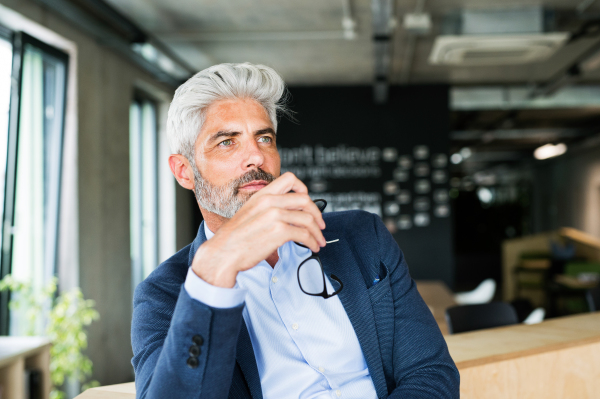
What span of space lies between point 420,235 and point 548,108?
3791mm

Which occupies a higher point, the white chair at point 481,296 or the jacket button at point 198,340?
the jacket button at point 198,340

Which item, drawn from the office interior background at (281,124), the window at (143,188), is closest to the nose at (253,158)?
the office interior background at (281,124)

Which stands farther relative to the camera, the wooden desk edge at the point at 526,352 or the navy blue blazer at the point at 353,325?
the wooden desk edge at the point at 526,352

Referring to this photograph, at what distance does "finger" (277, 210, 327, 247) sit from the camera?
92 centimetres

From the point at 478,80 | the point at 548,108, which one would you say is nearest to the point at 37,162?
the point at 478,80

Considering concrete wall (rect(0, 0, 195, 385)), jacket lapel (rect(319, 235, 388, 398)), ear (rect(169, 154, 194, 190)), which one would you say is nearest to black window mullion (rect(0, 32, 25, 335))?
concrete wall (rect(0, 0, 195, 385))

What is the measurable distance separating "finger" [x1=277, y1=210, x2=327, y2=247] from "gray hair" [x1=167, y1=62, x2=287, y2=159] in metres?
0.49

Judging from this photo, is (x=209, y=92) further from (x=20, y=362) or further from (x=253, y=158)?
(x=20, y=362)

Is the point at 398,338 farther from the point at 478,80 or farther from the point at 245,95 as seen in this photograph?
the point at 478,80

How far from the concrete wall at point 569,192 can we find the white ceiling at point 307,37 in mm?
5774

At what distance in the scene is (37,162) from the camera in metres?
3.82

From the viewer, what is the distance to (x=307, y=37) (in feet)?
16.7

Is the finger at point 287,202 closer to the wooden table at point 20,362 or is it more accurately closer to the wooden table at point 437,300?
the wooden table at point 20,362

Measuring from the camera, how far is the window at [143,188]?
565cm
